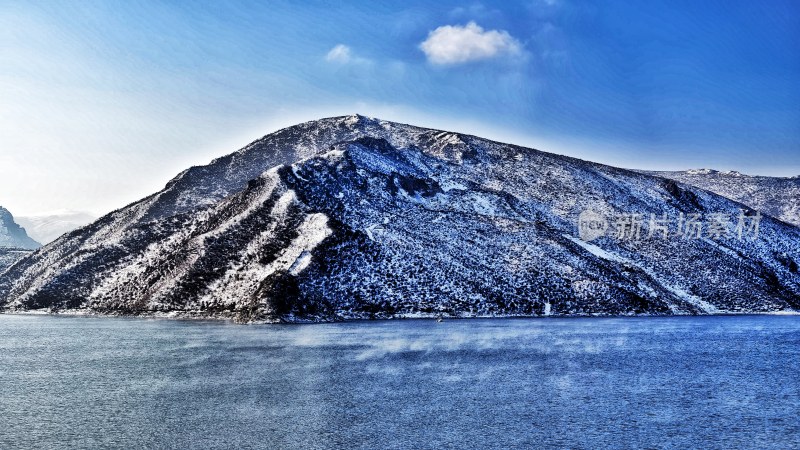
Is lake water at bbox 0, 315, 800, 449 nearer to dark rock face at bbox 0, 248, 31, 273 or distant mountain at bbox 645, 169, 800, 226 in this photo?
dark rock face at bbox 0, 248, 31, 273

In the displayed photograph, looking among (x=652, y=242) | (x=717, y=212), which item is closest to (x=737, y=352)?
(x=652, y=242)

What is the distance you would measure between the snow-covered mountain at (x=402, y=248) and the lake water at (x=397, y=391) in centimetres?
2524

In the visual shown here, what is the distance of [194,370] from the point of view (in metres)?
29.0

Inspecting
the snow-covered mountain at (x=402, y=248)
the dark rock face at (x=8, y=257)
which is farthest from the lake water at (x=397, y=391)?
the dark rock face at (x=8, y=257)

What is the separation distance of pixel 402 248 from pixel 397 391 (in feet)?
179

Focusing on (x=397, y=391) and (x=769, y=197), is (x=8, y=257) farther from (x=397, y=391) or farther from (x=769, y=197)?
(x=769, y=197)

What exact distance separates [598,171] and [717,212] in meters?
24.9

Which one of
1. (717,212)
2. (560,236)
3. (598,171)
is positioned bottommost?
(560,236)

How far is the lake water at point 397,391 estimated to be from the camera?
17.5 metres

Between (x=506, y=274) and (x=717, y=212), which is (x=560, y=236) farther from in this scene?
(x=717, y=212)

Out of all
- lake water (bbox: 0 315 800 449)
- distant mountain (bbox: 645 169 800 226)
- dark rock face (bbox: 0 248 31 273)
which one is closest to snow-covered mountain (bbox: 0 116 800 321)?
dark rock face (bbox: 0 248 31 273)

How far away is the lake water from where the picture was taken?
17.5 m

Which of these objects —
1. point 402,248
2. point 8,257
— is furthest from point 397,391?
point 8,257

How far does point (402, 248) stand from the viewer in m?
78.3
